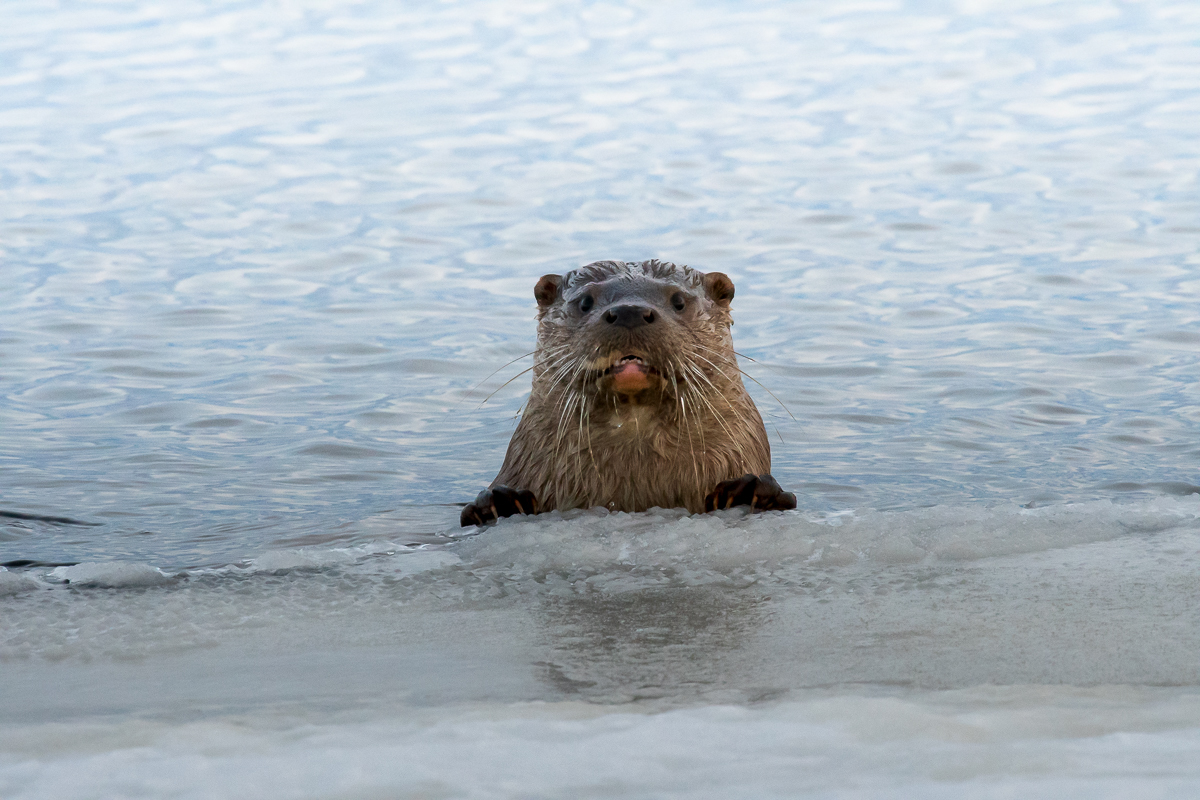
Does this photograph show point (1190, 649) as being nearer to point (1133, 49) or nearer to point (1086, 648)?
point (1086, 648)

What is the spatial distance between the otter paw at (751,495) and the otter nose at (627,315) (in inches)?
21.6

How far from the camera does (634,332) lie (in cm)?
368

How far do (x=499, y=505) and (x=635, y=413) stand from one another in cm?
45

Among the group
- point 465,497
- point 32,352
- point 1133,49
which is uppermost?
point 1133,49

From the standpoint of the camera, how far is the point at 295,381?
6652mm

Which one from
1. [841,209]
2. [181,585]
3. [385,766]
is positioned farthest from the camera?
[841,209]

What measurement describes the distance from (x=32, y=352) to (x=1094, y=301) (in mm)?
5388

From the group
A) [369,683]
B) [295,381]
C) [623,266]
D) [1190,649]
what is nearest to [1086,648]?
[1190,649]

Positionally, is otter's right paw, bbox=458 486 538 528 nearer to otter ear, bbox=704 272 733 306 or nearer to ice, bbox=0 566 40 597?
otter ear, bbox=704 272 733 306

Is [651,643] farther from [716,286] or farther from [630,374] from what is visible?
[716,286]

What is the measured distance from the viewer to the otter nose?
3670mm

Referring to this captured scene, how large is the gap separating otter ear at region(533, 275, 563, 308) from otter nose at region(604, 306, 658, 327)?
0.65 meters

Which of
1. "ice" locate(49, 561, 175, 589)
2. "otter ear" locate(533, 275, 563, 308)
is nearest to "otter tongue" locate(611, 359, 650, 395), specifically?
"otter ear" locate(533, 275, 563, 308)

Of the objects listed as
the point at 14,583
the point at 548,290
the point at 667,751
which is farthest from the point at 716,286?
the point at 667,751
